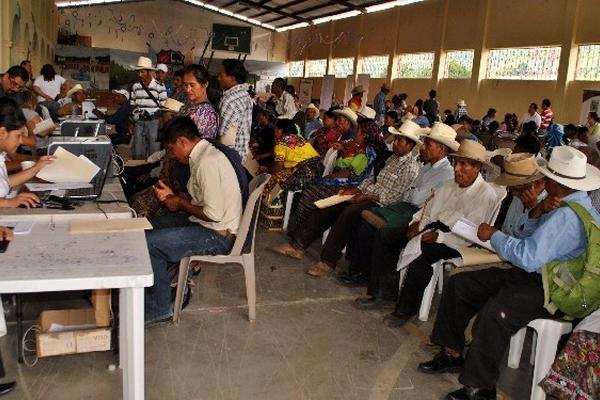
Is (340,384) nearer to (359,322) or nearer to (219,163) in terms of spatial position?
(359,322)

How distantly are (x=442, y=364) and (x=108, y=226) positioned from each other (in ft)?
5.60

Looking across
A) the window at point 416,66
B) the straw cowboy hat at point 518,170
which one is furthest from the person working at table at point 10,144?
the window at point 416,66

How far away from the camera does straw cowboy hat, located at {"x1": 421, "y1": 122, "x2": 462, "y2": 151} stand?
11.5 feet

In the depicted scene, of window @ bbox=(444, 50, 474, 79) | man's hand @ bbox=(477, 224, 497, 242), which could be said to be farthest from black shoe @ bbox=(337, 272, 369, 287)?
window @ bbox=(444, 50, 474, 79)

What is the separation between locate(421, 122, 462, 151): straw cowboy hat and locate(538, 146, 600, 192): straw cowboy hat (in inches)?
43.9

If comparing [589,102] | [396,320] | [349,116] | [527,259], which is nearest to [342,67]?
[589,102]

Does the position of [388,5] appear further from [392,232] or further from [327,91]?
[392,232]

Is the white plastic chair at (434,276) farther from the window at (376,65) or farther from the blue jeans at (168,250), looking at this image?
the window at (376,65)

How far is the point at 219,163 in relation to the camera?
278cm

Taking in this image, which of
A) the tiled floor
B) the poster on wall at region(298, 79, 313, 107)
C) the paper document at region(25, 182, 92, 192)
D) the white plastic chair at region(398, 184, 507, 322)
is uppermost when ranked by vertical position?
the poster on wall at region(298, 79, 313, 107)

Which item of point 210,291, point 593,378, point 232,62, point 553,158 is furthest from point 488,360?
point 232,62

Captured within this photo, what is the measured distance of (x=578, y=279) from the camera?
2268 millimetres

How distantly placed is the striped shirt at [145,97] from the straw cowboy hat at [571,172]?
533cm

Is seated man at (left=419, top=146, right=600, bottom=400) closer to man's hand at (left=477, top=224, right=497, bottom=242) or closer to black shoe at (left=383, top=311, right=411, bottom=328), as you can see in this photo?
man's hand at (left=477, top=224, right=497, bottom=242)
